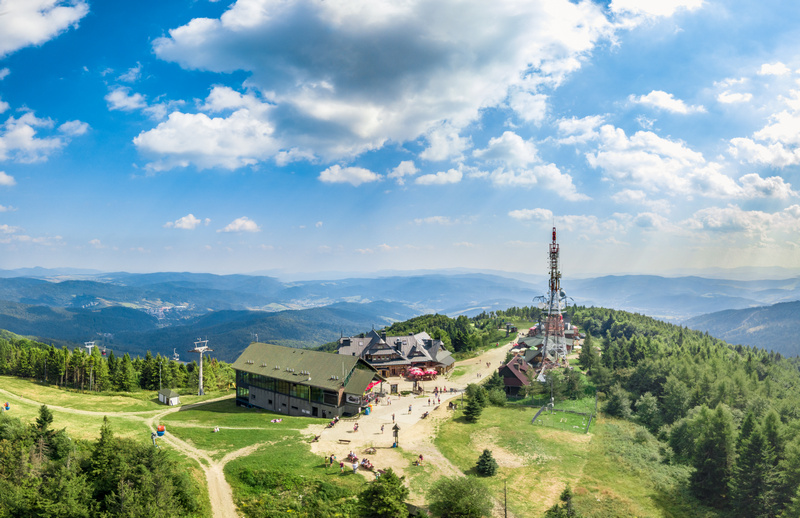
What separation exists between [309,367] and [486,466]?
33.1m

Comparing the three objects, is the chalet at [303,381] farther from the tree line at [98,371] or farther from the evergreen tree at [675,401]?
the evergreen tree at [675,401]

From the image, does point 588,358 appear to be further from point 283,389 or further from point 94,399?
point 94,399

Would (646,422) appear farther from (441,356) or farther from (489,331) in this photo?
(489,331)

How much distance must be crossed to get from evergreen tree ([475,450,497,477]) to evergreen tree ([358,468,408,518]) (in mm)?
16729

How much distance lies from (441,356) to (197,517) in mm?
78748

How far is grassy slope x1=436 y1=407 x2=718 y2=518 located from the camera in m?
40.1

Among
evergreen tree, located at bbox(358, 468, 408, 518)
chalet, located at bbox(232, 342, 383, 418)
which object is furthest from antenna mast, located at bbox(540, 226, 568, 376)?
evergreen tree, located at bbox(358, 468, 408, 518)

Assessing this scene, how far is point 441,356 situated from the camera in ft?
347

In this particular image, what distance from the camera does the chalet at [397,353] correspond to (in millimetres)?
99250

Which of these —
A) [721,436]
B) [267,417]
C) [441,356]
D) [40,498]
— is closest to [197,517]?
[40,498]

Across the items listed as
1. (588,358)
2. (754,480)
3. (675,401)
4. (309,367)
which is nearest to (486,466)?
(754,480)

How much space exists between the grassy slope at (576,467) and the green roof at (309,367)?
16.0 meters

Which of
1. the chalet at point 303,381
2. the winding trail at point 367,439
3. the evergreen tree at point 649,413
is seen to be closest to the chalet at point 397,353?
the winding trail at point 367,439

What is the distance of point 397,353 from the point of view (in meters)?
102
